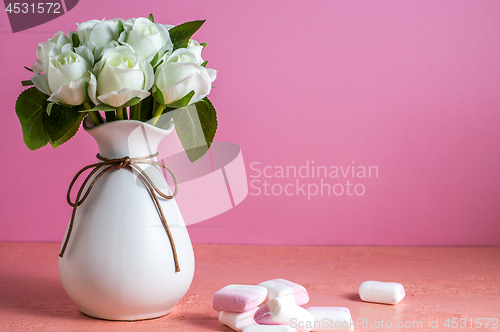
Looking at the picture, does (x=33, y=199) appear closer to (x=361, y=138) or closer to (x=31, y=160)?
(x=31, y=160)

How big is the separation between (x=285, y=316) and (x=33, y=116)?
0.54 meters

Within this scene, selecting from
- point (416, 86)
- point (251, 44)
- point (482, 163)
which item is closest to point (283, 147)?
point (251, 44)

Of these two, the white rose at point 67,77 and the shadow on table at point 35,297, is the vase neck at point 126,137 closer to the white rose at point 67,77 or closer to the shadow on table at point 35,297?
the white rose at point 67,77

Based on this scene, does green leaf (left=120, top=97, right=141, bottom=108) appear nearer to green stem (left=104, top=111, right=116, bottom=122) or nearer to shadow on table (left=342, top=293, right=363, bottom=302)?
green stem (left=104, top=111, right=116, bottom=122)

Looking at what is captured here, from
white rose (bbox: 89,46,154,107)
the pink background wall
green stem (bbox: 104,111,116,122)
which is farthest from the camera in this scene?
the pink background wall

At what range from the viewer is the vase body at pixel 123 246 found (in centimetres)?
81

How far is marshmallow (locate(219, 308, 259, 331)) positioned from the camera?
0.83 meters

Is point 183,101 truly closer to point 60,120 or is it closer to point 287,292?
point 60,120

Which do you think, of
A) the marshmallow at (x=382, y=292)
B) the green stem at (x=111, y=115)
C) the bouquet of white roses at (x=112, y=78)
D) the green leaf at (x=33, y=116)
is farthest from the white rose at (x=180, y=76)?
the marshmallow at (x=382, y=292)

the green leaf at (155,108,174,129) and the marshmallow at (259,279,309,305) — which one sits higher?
the green leaf at (155,108,174,129)

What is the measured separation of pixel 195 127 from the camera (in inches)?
34.9

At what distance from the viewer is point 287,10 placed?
154cm

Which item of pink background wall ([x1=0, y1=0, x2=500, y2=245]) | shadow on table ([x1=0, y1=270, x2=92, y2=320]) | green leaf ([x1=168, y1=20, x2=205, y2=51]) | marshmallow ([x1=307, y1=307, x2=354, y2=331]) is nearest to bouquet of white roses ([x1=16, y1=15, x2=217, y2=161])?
green leaf ([x1=168, y1=20, x2=205, y2=51])

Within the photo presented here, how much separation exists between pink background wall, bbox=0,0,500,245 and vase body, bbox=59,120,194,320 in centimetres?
72
